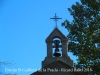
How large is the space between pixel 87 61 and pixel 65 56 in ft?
4.97

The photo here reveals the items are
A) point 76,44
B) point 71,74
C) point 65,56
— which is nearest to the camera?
point 71,74

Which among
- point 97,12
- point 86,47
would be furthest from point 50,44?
point 97,12

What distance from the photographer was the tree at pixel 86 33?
24.0 m

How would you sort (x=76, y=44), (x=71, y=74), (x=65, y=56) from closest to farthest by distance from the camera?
(x=71, y=74), (x=65, y=56), (x=76, y=44)

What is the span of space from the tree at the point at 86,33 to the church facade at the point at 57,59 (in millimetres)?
950

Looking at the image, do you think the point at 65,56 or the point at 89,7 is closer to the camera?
the point at 65,56

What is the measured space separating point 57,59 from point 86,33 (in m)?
2.76

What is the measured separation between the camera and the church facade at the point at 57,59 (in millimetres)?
23094

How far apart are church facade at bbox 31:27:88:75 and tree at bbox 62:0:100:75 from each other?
0.95 metres

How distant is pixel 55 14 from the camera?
2647 cm

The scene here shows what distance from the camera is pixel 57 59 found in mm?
24141

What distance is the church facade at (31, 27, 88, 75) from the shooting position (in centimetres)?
2309

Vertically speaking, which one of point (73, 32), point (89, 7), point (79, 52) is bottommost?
point (79, 52)

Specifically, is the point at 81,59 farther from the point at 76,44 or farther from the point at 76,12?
the point at 76,12
